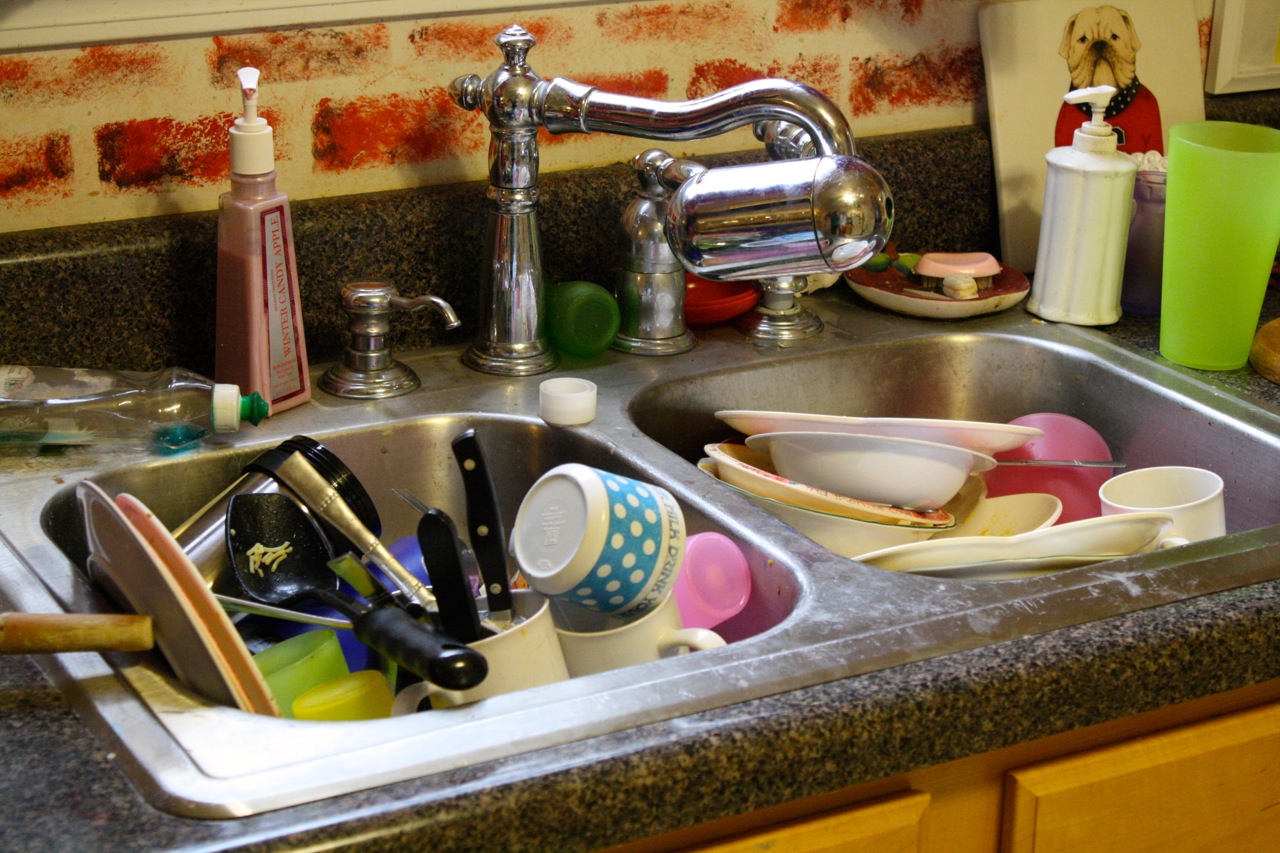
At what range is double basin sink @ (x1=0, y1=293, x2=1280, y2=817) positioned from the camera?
662 millimetres

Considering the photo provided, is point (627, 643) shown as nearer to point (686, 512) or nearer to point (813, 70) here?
point (686, 512)

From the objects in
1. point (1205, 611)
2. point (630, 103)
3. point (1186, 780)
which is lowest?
point (1186, 780)

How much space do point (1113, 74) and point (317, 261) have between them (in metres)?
0.89

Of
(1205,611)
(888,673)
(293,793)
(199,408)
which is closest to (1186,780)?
(1205,611)

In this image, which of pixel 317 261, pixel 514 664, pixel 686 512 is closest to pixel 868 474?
pixel 686 512

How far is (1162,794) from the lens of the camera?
81cm

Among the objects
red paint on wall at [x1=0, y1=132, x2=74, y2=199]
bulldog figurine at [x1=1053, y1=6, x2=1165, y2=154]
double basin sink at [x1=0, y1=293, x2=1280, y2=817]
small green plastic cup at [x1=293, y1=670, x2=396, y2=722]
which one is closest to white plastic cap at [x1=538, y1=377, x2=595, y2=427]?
double basin sink at [x1=0, y1=293, x2=1280, y2=817]

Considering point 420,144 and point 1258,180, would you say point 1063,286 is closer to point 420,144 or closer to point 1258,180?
point 1258,180

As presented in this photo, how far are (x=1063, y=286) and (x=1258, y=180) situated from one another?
0.72 ft

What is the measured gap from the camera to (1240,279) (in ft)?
3.89

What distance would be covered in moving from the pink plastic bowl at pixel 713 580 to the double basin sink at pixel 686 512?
0.04 ft

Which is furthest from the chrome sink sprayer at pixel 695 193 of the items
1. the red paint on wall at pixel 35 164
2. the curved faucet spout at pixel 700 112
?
the red paint on wall at pixel 35 164

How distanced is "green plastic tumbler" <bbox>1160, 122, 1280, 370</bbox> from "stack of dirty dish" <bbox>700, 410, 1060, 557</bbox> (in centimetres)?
22

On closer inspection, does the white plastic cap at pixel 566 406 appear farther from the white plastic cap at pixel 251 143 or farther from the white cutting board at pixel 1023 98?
the white cutting board at pixel 1023 98
